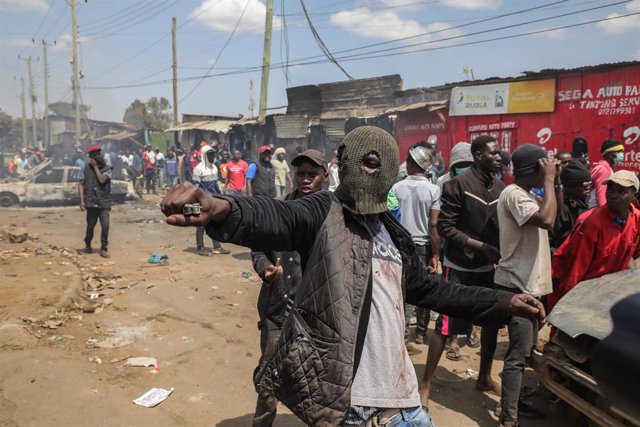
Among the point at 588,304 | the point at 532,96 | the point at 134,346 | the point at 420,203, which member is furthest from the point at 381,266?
the point at 532,96

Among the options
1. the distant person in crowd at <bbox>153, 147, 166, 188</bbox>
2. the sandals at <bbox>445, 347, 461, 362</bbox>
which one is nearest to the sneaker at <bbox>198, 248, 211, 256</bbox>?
the sandals at <bbox>445, 347, 461, 362</bbox>

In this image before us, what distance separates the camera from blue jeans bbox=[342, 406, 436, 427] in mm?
1813

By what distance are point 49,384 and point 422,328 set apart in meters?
3.62

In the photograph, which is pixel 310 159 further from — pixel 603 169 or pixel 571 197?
pixel 603 169

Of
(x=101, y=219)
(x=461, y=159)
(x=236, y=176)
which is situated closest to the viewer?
(x=461, y=159)

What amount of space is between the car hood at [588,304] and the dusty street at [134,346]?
3.94ft

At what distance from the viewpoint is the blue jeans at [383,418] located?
1.81 meters

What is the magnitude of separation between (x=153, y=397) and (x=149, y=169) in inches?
730

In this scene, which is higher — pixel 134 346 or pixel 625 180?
pixel 625 180

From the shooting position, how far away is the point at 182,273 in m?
7.98

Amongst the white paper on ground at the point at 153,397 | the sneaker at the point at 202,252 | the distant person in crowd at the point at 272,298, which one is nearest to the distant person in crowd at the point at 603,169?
the distant person in crowd at the point at 272,298

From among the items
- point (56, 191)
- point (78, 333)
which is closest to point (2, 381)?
point (78, 333)

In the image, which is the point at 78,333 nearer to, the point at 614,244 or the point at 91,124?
the point at 614,244

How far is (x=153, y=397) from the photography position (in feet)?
13.2
